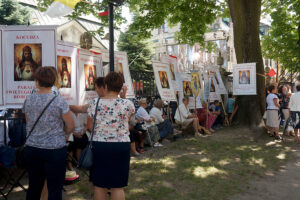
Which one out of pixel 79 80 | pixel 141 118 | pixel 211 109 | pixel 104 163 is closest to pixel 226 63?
pixel 211 109

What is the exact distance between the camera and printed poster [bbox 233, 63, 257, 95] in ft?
30.8

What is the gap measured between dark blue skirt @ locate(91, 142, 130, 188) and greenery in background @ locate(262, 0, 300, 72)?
14.9m

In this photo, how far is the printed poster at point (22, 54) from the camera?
406cm

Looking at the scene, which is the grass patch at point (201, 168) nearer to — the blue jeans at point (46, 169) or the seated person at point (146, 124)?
the seated person at point (146, 124)

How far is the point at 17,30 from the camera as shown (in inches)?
160

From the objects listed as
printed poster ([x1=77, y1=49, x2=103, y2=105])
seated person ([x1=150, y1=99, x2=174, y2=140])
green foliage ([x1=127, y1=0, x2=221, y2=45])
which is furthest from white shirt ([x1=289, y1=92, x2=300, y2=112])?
printed poster ([x1=77, y1=49, x2=103, y2=105])

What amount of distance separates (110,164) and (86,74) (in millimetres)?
2475

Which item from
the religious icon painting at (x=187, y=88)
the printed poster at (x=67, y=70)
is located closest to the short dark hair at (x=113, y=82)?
the printed poster at (x=67, y=70)

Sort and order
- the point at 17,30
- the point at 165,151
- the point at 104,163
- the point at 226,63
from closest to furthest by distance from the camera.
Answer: the point at 104,163
the point at 17,30
the point at 165,151
the point at 226,63

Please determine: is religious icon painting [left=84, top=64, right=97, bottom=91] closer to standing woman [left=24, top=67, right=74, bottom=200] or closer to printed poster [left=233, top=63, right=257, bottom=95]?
standing woman [left=24, top=67, right=74, bottom=200]

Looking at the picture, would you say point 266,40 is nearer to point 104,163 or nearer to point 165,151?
point 165,151

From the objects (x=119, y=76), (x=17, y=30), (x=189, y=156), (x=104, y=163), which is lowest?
(x=189, y=156)

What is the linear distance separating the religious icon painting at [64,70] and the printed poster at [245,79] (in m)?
6.56

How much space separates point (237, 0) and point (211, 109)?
168 inches
